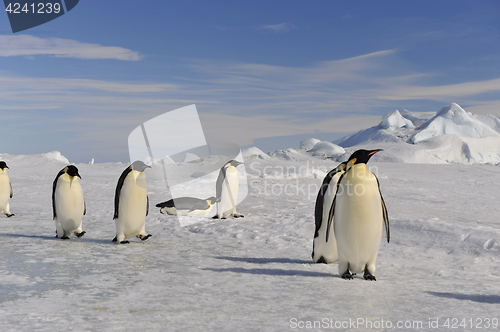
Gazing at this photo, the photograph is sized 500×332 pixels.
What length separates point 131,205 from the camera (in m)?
5.02

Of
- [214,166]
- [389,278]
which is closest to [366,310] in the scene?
[389,278]

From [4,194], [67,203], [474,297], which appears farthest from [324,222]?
[4,194]

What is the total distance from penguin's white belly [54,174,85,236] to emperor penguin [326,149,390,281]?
346 cm

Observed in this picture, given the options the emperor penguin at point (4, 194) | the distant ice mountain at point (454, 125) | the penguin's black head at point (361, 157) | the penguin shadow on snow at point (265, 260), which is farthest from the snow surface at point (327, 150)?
the penguin's black head at point (361, 157)

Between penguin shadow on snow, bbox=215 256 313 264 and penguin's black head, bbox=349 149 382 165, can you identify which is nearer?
penguin's black head, bbox=349 149 382 165

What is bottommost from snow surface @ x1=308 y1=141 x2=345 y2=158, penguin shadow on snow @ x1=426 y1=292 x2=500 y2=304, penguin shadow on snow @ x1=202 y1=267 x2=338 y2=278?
snow surface @ x1=308 y1=141 x2=345 y2=158

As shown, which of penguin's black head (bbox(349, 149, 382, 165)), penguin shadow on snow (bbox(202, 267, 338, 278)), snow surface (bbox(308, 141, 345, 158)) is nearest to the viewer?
penguin's black head (bbox(349, 149, 382, 165))

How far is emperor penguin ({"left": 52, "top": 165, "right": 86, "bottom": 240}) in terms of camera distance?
17.4 feet

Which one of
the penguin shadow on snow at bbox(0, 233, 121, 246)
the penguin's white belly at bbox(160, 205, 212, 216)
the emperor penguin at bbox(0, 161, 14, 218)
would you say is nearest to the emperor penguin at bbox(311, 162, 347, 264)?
the penguin shadow on snow at bbox(0, 233, 121, 246)

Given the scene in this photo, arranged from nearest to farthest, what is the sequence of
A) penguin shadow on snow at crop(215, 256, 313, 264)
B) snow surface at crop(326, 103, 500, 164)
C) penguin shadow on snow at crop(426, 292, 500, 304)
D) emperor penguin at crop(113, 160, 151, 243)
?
penguin shadow on snow at crop(426, 292, 500, 304)
penguin shadow on snow at crop(215, 256, 313, 264)
emperor penguin at crop(113, 160, 151, 243)
snow surface at crop(326, 103, 500, 164)

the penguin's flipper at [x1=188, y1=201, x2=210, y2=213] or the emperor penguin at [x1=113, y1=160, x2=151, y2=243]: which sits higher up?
the emperor penguin at [x1=113, y1=160, x2=151, y2=243]

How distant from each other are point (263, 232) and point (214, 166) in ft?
47.4

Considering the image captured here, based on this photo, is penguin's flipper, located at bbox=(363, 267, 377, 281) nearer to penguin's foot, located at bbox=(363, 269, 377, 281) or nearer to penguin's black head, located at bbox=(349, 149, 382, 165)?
penguin's foot, located at bbox=(363, 269, 377, 281)

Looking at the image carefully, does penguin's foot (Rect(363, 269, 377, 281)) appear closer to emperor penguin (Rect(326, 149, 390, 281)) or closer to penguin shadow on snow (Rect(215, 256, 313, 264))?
emperor penguin (Rect(326, 149, 390, 281))
